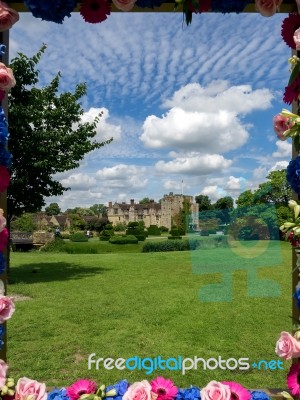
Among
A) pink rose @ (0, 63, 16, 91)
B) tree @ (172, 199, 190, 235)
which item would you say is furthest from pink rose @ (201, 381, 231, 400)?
tree @ (172, 199, 190, 235)

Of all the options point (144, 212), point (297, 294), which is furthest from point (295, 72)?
point (144, 212)

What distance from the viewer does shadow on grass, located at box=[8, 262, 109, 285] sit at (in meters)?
12.6

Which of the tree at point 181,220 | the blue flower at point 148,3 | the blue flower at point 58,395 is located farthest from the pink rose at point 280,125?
the tree at point 181,220

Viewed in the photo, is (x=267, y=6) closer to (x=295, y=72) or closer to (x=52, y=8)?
Result: (x=295, y=72)

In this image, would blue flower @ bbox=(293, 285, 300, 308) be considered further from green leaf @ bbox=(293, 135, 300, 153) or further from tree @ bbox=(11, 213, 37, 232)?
tree @ bbox=(11, 213, 37, 232)

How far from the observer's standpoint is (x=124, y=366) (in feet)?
16.1

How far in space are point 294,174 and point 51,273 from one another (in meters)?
12.6

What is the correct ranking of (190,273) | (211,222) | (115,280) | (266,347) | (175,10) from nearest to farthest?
1. (175,10)
2. (266,347)
3. (211,222)
4. (115,280)
5. (190,273)

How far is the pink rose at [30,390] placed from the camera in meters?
2.46

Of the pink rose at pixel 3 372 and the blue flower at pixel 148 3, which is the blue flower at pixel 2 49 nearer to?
the blue flower at pixel 148 3

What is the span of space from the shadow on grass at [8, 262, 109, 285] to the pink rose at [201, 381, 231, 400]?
1038 centimetres

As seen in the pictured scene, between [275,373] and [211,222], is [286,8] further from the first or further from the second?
[211,222]

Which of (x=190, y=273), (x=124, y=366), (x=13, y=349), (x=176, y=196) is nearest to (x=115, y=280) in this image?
(x=190, y=273)

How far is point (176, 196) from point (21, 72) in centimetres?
4169
